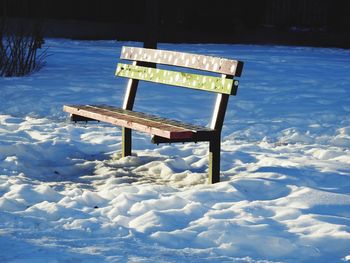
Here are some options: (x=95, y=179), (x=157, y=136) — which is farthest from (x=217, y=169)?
(x=95, y=179)

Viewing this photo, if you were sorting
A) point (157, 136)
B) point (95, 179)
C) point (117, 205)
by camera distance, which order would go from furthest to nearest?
point (95, 179), point (157, 136), point (117, 205)

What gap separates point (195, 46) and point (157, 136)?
570 inches

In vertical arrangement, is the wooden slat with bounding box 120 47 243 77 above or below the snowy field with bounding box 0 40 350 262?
above

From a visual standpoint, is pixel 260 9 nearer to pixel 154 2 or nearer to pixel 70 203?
pixel 154 2

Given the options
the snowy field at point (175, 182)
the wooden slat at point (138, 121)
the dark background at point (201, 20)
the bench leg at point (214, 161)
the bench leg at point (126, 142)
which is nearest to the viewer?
the snowy field at point (175, 182)

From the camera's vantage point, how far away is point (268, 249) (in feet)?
16.9

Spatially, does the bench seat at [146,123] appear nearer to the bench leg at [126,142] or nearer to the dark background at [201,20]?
the bench leg at [126,142]

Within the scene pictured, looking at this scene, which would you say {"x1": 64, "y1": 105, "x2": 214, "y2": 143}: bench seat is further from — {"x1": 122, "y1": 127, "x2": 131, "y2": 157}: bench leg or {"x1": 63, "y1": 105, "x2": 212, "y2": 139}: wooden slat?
{"x1": 122, "y1": 127, "x2": 131, "y2": 157}: bench leg

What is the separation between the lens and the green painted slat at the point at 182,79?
6.70 m

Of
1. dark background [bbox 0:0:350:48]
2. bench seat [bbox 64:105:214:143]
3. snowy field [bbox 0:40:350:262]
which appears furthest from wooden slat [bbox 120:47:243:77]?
dark background [bbox 0:0:350:48]

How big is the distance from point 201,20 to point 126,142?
16.1m

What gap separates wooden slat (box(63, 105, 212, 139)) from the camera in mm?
6453

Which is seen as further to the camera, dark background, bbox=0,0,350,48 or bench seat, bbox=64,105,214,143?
dark background, bbox=0,0,350,48

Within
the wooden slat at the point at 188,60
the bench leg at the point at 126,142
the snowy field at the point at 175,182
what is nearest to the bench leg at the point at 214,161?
the snowy field at the point at 175,182
